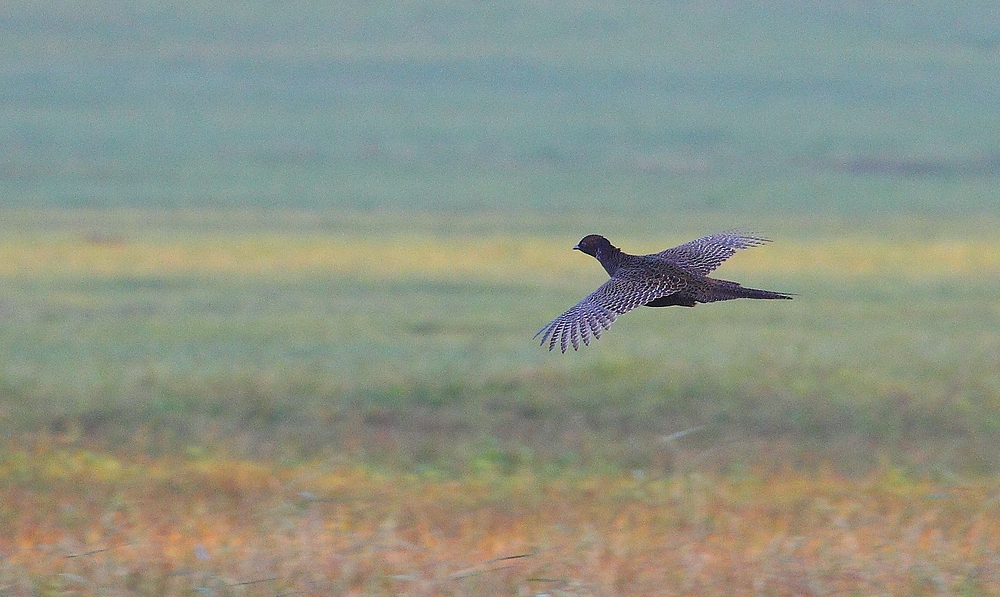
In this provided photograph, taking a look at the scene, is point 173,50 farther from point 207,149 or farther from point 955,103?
point 955,103

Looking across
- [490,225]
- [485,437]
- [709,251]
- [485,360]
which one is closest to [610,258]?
[709,251]

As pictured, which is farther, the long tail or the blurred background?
the blurred background

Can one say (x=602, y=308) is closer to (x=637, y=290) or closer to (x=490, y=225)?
(x=637, y=290)

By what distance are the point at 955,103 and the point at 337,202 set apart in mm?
22285

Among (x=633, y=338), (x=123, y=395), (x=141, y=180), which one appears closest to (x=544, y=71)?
(x=141, y=180)

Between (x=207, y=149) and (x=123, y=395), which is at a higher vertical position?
(x=207, y=149)

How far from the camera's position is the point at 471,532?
25.7 feet

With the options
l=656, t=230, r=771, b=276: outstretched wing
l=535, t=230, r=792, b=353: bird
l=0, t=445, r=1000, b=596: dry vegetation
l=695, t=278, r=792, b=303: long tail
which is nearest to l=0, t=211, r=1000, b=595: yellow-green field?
l=0, t=445, r=1000, b=596: dry vegetation

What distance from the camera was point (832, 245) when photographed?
66.6 ft

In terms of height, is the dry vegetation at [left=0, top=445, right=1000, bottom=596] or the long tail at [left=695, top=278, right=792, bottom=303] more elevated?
the long tail at [left=695, top=278, right=792, bottom=303]

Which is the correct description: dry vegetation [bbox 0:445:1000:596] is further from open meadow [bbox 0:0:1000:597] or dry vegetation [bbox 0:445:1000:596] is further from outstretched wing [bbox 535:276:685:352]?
outstretched wing [bbox 535:276:685:352]

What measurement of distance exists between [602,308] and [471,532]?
4.43 meters

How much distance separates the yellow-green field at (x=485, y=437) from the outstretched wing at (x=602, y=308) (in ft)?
8.90

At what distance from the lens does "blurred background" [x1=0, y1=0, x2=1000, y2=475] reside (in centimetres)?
1038
